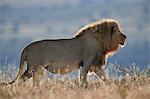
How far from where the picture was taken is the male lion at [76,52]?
15.3 meters

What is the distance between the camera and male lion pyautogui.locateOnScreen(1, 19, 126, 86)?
1531 centimetres

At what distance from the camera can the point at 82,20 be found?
164 meters

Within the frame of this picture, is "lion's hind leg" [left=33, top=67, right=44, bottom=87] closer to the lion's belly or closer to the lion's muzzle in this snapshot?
the lion's belly

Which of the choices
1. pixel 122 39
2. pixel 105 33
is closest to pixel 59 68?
pixel 105 33

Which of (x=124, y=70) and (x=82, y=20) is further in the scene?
(x=82, y=20)

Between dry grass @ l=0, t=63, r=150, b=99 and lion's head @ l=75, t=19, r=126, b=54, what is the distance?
143 cm

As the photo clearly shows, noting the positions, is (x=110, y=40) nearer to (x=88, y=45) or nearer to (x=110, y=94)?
(x=88, y=45)

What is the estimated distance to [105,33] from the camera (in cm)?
1638

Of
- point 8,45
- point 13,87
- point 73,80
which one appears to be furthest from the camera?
point 8,45

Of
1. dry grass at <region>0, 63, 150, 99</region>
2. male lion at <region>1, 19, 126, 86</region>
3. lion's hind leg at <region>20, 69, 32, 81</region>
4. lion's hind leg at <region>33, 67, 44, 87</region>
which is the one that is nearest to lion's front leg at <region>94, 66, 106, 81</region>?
male lion at <region>1, 19, 126, 86</region>

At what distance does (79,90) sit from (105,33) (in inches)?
128

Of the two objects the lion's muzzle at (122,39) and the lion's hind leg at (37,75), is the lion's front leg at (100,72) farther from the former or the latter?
the lion's hind leg at (37,75)

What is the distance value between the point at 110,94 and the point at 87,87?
181 cm

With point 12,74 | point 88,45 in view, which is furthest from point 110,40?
point 12,74
